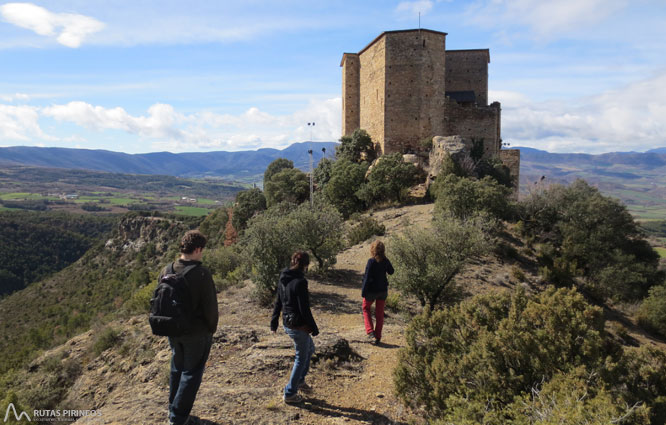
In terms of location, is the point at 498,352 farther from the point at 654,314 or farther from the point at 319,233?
the point at 654,314

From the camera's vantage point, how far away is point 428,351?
16.6 feet

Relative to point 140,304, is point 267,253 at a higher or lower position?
higher

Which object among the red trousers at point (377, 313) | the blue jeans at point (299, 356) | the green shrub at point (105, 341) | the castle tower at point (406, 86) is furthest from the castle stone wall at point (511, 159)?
the blue jeans at point (299, 356)

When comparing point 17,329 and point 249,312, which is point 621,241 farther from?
point 17,329

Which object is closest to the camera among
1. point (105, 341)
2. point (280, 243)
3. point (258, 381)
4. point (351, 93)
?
point (258, 381)

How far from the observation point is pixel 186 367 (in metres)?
4.03

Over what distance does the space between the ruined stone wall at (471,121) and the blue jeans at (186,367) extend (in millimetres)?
26472

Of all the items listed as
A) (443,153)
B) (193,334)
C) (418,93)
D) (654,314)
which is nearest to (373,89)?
(418,93)

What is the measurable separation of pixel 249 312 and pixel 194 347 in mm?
6507

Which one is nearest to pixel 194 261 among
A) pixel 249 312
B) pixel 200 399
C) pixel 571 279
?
pixel 200 399

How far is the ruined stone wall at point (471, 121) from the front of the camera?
28000mm

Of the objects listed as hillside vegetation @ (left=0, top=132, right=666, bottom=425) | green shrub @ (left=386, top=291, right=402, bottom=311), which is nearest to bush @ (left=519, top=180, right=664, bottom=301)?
hillside vegetation @ (left=0, top=132, right=666, bottom=425)

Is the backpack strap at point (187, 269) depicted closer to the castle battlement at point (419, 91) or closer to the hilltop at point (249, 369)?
the hilltop at point (249, 369)

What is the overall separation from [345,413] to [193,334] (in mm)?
2185
